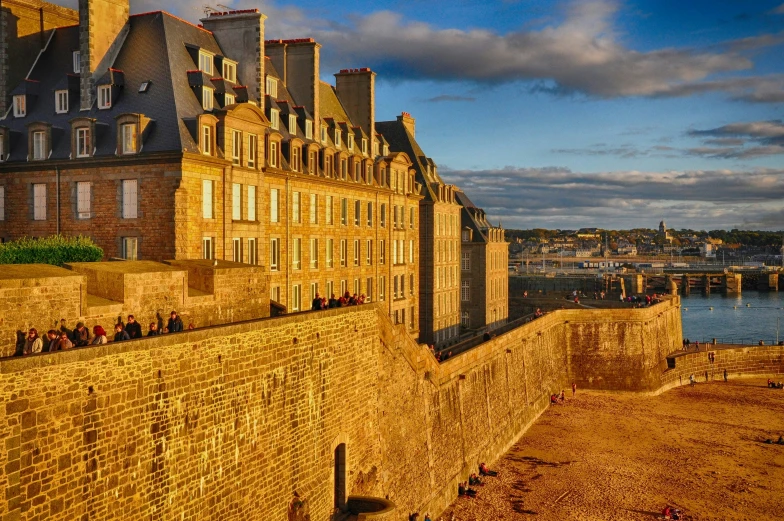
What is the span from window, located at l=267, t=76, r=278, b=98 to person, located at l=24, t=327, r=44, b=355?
2564 cm

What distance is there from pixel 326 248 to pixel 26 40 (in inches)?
669

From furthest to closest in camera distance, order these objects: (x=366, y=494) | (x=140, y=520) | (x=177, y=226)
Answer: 1. (x=177, y=226)
2. (x=366, y=494)
3. (x=140, y=520)

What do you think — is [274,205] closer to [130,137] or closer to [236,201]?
[236,201]

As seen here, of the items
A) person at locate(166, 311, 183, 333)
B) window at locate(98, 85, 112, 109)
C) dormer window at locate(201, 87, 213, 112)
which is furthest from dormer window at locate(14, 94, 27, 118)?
person at locate(166, 311, 183, 333)

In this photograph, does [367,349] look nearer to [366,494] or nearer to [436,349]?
[366,494]

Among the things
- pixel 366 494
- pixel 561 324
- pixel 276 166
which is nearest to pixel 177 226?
pixel 276 166

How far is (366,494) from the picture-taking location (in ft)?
83.1

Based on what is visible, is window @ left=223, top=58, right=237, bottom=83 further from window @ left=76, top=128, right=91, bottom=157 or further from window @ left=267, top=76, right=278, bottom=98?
window @ left=76, top=128, right=91, bottom=157

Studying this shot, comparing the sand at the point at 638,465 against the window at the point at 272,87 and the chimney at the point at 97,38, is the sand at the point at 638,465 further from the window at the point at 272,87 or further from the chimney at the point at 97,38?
the chimney at the point at 97,38

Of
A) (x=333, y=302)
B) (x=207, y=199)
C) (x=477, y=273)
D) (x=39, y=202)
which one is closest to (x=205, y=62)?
(x=207, y=199)

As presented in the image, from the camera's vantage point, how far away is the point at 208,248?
30.2m

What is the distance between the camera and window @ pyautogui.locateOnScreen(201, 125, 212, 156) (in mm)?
29875

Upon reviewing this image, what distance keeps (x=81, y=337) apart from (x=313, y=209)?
79.5 ft

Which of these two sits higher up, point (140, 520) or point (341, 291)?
point (341, 291)
